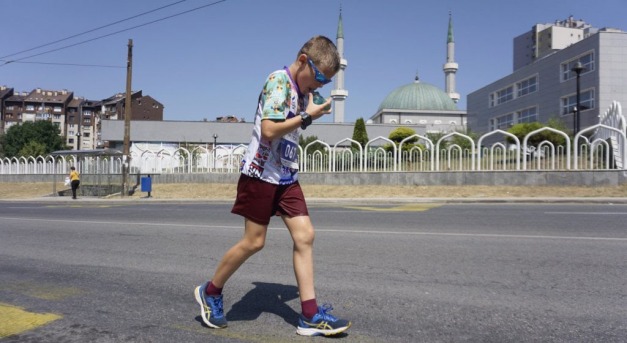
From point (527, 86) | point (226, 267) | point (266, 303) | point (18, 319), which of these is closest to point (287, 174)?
point (226, 267)

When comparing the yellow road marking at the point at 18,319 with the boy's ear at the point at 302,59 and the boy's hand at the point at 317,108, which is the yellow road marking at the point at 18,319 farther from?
the boy's ear at the point at 302,59

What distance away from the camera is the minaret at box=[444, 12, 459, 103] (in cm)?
10438

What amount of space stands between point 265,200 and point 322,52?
3.10 ft

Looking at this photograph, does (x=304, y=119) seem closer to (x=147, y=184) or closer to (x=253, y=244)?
(x=253, y=244)

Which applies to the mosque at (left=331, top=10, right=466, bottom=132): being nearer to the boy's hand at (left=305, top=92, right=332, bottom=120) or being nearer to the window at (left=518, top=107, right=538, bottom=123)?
the window at (left=518, top=107, right=538, bottom=123)

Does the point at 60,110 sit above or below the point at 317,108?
above

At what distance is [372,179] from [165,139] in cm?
5799

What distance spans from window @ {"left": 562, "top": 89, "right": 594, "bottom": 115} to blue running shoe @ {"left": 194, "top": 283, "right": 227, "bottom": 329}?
50.8 m

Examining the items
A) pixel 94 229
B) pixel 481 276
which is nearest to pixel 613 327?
pixel 481 276

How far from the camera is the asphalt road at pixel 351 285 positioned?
296 cm

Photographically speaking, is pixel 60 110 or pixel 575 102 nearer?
pixel 575 102

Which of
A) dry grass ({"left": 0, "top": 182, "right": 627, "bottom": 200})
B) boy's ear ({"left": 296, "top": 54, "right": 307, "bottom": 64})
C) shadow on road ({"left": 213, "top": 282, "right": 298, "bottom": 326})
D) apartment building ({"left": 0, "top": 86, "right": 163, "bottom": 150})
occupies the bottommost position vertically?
shadow on road ({"left": 213, "top": 282, "right": 298, "bottom": 326})

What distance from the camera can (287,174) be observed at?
3.00 metres

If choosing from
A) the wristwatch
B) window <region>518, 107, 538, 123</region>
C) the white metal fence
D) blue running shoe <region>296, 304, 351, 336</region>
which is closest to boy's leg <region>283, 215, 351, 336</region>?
blue running shoe <region>296, 304, 351, 336</region>
